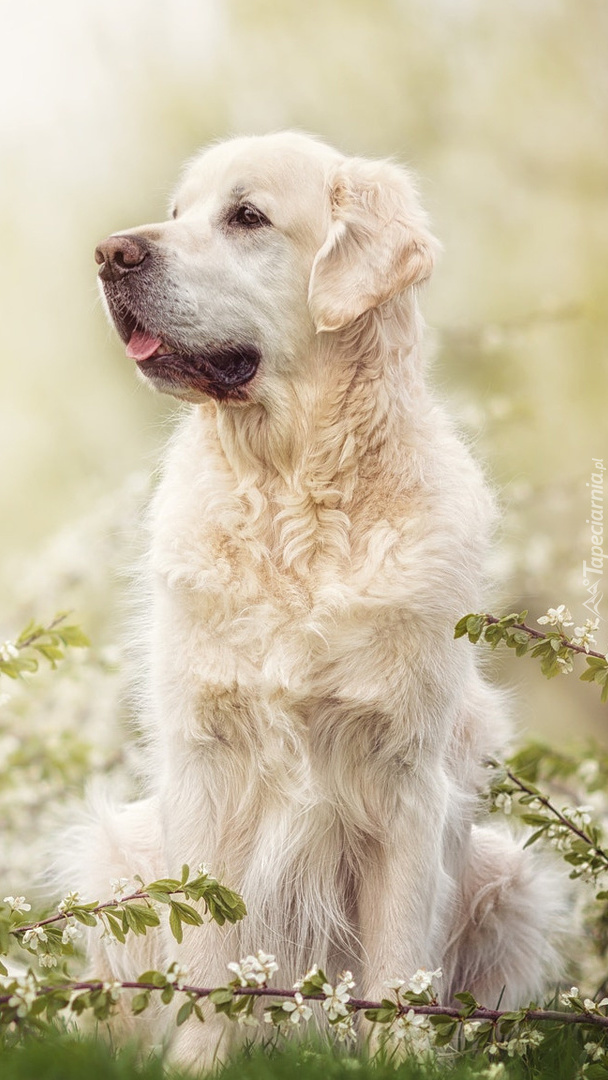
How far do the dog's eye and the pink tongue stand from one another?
0.29 m

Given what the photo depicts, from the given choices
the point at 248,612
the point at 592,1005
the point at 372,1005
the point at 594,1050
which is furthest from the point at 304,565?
the point at 594,1050

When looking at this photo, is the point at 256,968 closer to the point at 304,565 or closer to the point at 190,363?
the point at 304,565

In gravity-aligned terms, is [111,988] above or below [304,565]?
below

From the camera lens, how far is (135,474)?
185 inches

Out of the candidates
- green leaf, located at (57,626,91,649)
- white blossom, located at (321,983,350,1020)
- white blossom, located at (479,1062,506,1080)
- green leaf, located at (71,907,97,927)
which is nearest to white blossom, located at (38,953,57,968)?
green leaf, located at (71,907,97,927)

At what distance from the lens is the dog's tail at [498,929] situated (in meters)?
2.75

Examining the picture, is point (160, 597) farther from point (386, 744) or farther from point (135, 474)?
point (135, 474)

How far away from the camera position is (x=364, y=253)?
2.39 meters

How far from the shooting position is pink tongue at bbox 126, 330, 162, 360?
239cm

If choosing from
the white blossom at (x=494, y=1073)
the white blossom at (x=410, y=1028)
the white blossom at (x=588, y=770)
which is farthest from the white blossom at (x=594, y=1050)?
the white blossom at (x=588, y=770)

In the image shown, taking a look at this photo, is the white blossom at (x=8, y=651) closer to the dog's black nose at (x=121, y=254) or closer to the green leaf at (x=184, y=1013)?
the dog's black nose at (x=121, y=254)

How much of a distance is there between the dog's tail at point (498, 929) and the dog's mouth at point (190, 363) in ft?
3.93

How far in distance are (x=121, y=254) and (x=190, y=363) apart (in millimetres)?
241

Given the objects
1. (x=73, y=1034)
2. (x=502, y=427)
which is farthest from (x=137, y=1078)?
(x=502, y=427)
